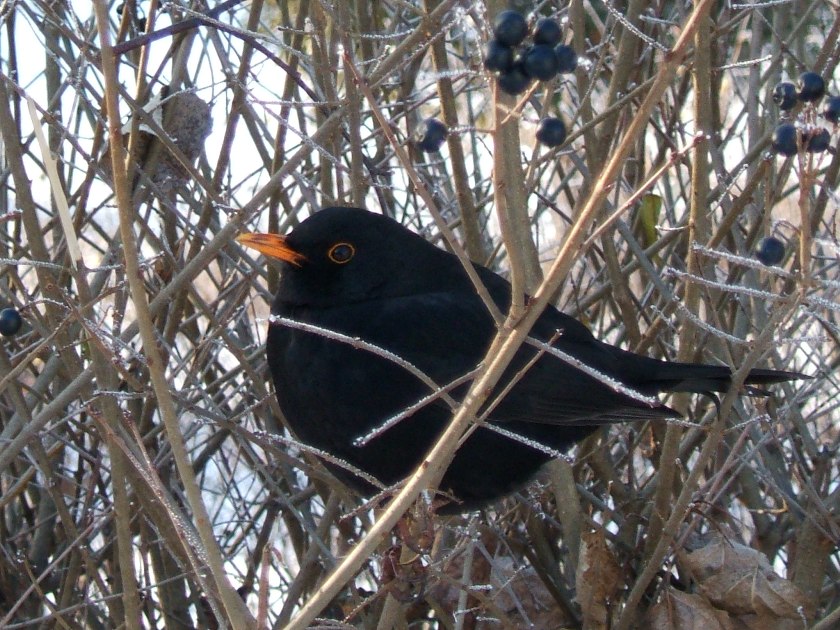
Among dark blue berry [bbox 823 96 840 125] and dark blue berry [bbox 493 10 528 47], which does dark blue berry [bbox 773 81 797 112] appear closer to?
dark blue berry [bbox 823 96 840 125]

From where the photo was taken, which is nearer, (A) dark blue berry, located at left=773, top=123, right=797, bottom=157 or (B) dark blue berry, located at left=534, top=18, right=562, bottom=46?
(B) dark blue berry, located at left=534, top=18, right=562, bottom=46

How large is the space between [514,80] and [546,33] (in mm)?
120

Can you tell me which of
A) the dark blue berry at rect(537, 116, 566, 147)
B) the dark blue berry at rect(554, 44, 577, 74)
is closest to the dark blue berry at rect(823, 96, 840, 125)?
the dark blue berry at rect(537, 116, 566, 147)

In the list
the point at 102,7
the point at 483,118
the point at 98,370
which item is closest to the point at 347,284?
the point at 98,370

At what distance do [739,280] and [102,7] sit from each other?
2.62 m

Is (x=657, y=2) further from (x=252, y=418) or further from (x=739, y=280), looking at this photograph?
(x=252, y=418)

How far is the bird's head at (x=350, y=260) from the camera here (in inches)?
143

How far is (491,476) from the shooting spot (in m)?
3.60

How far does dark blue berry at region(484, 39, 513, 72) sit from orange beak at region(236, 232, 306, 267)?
1.63 meters

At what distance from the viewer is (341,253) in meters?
3.73

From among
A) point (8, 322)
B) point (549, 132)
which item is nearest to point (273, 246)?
point (8, 322)

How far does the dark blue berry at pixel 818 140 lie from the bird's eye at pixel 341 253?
5.73ft

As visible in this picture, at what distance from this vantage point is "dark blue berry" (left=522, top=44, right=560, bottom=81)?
1.87m

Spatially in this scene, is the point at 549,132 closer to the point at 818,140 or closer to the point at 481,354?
the point at 818,140
